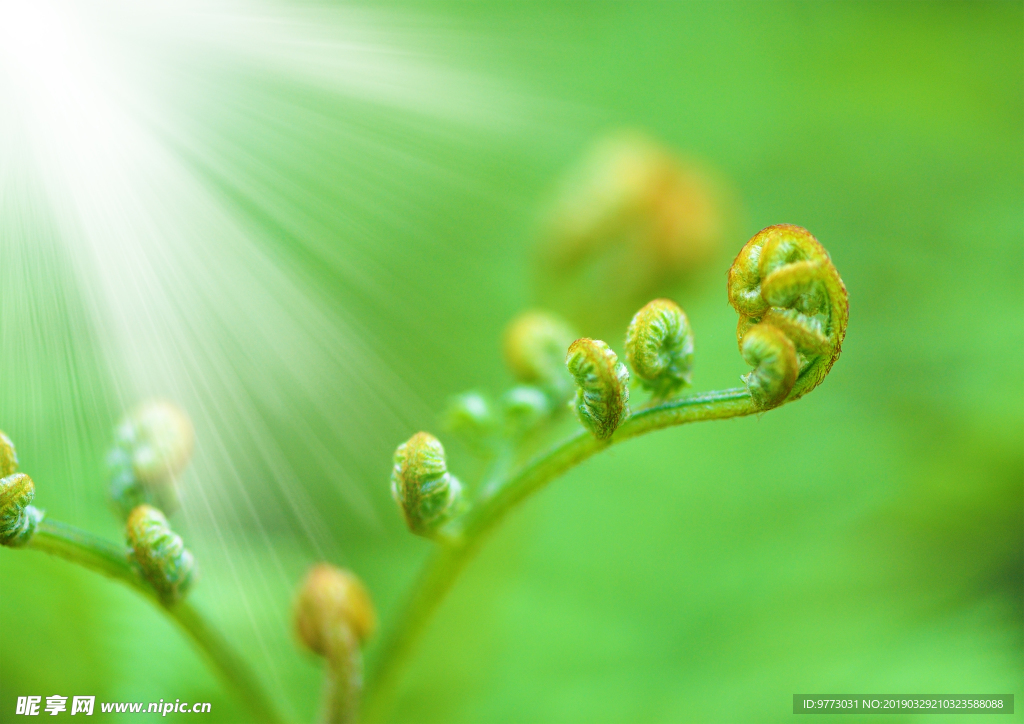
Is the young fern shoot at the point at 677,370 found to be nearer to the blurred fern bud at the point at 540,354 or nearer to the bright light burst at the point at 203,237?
the blurred fern bud at the point at 540,354

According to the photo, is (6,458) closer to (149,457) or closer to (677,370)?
(149,457)

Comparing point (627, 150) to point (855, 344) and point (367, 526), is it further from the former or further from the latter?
point (367, 526)

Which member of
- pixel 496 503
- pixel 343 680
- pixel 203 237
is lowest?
pixel 343 680

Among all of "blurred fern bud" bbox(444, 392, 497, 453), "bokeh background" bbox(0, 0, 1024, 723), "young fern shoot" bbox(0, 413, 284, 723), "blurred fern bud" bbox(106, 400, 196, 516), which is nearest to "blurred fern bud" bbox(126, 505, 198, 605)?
"young fern shoot" bbox(0, 413, 284, 723)

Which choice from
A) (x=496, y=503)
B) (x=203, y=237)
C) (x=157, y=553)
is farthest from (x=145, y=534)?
(x=203, y=237)

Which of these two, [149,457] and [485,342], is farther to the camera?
[485,342]

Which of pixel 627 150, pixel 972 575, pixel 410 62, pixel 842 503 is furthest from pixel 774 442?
pixel 410 62

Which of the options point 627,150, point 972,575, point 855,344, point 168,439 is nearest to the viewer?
point 168,439
